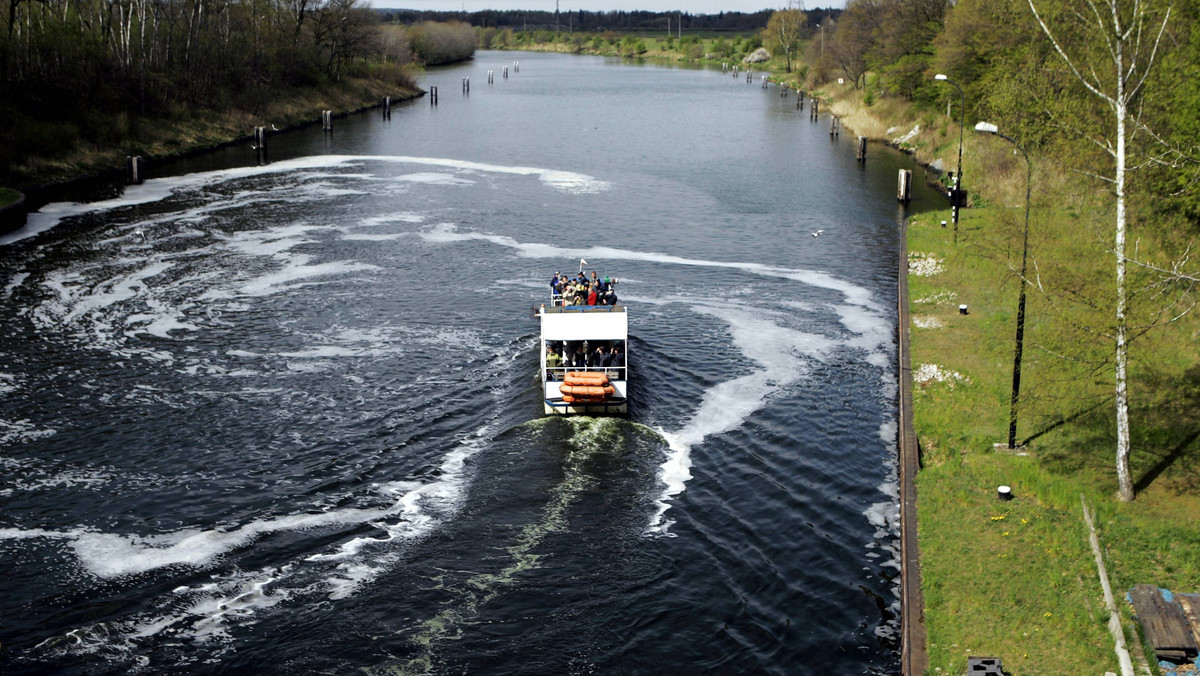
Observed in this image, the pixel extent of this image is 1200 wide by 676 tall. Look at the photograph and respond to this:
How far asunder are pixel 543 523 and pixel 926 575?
1000 cm

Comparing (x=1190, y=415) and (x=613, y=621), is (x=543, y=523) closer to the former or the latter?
(x=613, y=621)

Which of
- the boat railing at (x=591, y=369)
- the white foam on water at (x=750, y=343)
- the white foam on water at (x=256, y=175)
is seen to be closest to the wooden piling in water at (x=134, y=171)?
→ the white foam on water at (x=256, y=175)

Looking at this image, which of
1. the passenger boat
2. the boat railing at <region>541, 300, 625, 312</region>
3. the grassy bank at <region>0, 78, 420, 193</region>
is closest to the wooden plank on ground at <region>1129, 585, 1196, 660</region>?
the passenger boat

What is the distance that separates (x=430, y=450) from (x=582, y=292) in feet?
39.4

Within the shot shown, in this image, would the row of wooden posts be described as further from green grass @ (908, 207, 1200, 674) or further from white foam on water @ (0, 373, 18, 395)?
white foam on water @ (0, 373, 18, 395)

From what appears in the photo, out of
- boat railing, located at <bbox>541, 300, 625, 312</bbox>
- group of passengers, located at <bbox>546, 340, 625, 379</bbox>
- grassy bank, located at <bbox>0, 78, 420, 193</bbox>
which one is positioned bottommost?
group of passengers, located at <bbox>546, 340, 625, 379</bbox>

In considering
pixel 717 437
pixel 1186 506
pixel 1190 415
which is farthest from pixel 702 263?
pixel 1186 506

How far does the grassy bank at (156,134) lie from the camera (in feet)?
240

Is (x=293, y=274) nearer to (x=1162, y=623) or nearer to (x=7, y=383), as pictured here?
(x=7, y=383)

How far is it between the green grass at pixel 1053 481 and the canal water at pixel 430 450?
1.90 m

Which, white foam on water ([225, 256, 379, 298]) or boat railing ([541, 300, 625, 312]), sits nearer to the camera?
boat railing ([541, 300, 625, 312])

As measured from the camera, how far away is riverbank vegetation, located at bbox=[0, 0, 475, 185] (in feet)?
250

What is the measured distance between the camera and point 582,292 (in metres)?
42.2

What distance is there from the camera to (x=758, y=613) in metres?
24.2
